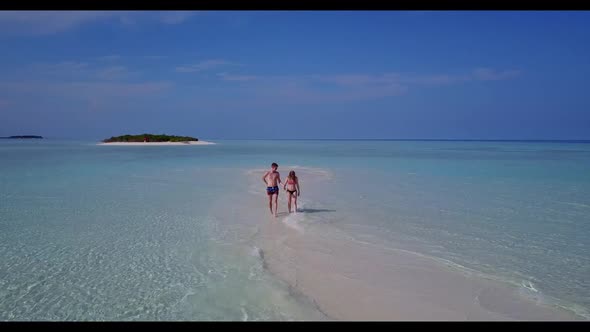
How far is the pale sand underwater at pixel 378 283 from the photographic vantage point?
5.15m

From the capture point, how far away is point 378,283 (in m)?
6.08

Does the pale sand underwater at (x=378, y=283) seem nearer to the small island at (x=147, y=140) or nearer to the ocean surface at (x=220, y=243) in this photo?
the ocean surface at (x=220, y=243)

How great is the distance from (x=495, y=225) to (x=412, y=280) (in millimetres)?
5084

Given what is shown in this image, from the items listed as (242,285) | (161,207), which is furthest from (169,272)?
(161,207)

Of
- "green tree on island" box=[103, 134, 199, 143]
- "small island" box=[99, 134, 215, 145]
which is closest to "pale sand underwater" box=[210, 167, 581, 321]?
"small island" box=[99, 134, 215, 145]

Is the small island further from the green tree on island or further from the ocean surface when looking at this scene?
the ocean surface

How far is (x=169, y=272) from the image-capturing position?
21.3 feet

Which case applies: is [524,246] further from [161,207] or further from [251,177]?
[251,177]

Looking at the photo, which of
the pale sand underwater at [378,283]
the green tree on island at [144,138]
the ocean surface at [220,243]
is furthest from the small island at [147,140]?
the pale sand underwater at [378,283]

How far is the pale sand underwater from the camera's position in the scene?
515 cm

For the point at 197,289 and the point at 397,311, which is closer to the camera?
the point at 397,311

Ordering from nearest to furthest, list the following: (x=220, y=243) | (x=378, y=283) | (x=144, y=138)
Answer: (x=378, y=283) < (x=220, y=243) < (x=144, y=138)

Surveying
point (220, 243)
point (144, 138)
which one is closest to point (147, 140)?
point (144, 138)

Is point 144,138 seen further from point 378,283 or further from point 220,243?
point 378,283
